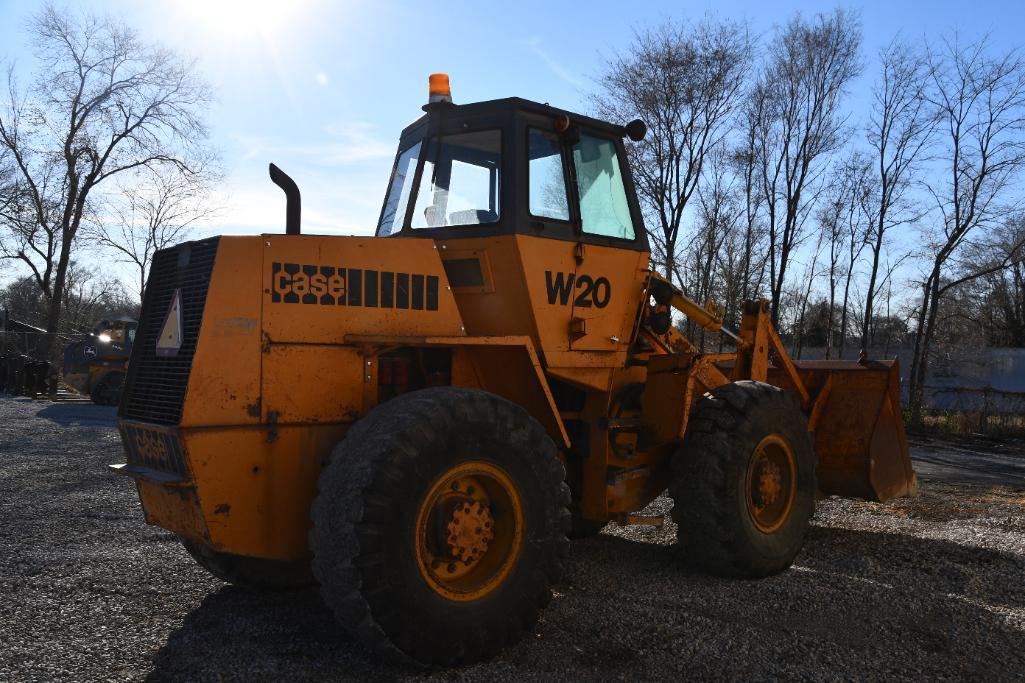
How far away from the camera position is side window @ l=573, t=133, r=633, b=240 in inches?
202

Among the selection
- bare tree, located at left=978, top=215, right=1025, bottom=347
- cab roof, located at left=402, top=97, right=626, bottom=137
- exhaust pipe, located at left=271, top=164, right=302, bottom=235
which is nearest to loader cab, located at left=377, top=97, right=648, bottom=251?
cab roof, located at left=402, top=97, right=626, bottom=137

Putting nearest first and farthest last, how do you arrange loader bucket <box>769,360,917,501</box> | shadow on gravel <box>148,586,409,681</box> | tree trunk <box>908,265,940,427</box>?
shadow on gravel <box>148,586,409,681</box>
loader bucket <box>769,360,917,501</box>
tree trunk <box>908,265,940,427</box>

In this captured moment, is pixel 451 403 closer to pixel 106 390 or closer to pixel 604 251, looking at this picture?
pixel 604 251

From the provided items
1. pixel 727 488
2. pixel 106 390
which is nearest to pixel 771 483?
pixel 727 488

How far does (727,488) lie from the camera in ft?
16.7

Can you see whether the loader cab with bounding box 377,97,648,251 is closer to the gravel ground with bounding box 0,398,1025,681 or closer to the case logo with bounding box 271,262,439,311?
the case logo with bounding box 271,262,439,311

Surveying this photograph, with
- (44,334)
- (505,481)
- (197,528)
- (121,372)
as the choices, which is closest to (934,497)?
(505,481)

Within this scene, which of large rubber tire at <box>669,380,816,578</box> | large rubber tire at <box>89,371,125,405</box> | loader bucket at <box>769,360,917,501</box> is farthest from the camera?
large rubber tire at <box>89,371,125,405</box>

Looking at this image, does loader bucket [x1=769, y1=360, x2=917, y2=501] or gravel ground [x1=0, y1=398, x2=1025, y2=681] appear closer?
gravel ground [x1=0, y1=398, x2=1025, y2=681]

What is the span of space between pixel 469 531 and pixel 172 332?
176 centimetres

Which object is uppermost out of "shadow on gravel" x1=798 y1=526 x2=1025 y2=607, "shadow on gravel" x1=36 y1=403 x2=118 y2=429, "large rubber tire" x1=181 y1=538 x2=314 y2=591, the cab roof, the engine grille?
the cab roof

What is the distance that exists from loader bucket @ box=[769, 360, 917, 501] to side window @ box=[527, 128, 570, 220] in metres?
3.00

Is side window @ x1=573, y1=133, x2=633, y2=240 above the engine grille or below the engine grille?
above

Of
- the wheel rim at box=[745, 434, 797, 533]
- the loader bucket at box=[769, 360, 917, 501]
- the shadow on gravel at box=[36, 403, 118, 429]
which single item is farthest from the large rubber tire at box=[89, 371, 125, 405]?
the wheel rim at box=[745, 434, 797, 533]
